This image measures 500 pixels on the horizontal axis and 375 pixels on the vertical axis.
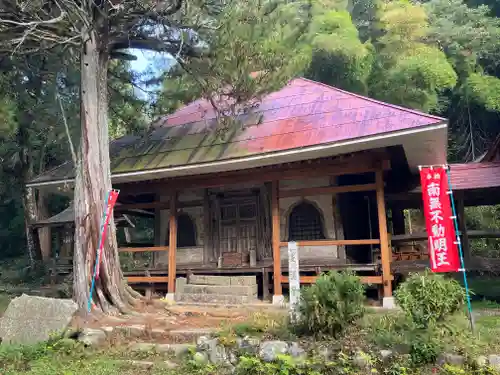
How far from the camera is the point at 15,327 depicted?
7023 millimetres

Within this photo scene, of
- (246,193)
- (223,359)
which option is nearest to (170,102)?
(246,193)

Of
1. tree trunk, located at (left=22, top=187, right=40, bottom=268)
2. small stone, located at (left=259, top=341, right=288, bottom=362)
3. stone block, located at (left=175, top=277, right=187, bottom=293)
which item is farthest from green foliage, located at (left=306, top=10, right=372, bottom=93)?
small stone, located at (left=259, top=341, right=288, bottom=362)

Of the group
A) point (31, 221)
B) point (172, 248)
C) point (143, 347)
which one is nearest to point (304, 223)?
point (172, 248)

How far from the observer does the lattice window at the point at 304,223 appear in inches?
427

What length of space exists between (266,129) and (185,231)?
396cm

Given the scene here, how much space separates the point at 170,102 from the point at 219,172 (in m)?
2.41

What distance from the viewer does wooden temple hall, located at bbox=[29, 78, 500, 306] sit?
9.07 m

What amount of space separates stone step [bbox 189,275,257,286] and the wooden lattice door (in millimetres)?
883

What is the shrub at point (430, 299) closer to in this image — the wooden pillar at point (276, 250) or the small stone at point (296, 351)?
the small stone at point (296, 351)

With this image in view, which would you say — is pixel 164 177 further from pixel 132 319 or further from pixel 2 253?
pixel 2 253

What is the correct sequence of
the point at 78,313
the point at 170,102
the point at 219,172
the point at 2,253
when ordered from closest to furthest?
the point at 78,313 → the point at 219,172 → the point at 170,102 → the point at 2,253

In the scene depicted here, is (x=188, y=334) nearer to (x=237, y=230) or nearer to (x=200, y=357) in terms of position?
(x=200, y=357)

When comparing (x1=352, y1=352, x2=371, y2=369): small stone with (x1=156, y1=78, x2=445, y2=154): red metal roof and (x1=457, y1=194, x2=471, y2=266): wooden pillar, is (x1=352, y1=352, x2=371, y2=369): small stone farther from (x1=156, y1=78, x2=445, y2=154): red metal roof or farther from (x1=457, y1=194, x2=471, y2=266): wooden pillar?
(x1=457, y1=194, x2=471, y2=266): wooden pillar

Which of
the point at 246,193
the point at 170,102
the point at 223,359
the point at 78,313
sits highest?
the point at 170,102
